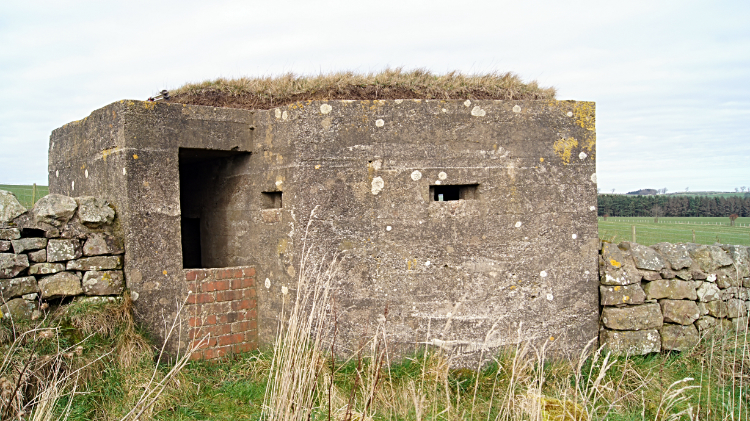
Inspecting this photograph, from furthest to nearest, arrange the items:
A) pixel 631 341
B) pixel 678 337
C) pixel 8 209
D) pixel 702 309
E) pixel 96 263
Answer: pixel 702 309
pixel 678 337
pixel 631 341
pixel 96 263
pixel 8 209

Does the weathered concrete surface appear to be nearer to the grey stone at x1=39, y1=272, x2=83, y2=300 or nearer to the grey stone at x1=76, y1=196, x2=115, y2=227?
the grey stone at x1=76, y1=196, x2=115, y2=227

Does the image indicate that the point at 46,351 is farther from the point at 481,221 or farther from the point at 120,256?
the point at 481,221

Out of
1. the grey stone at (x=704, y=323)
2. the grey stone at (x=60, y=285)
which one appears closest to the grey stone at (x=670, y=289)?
the grey stone at (x=704, y=323)

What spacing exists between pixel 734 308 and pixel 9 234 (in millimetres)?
6954

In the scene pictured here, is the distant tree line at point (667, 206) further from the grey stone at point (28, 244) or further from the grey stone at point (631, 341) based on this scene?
the grey stone at point (28, 244)

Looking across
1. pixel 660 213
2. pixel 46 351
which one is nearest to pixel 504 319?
pixel 46 351

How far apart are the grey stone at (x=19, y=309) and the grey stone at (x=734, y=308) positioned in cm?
A: 664

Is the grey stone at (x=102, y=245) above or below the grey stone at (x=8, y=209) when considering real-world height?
below

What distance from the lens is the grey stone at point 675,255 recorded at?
5.32m

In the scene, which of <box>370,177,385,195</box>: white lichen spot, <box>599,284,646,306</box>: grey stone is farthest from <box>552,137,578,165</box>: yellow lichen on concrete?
<box>370,177,385,195</box>: white lichen spot

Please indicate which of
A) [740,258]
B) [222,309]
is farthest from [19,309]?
[740,258]

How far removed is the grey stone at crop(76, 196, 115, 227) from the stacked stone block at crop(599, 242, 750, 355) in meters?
4.71

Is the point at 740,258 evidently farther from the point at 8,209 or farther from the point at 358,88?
the point at 8,209

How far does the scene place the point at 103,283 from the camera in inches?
179
